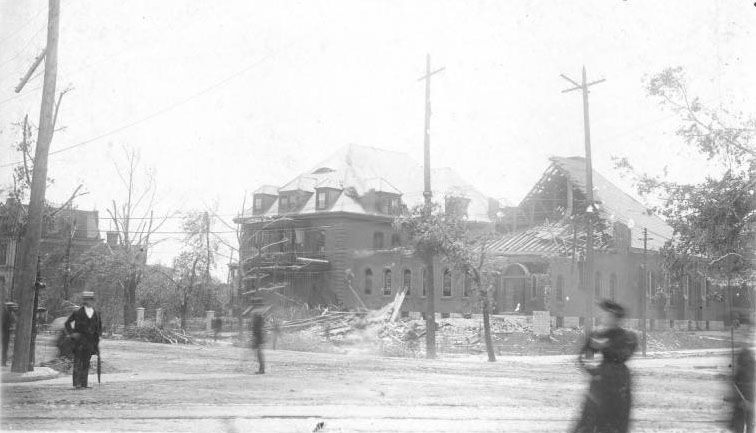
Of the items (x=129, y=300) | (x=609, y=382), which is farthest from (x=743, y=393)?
(x=129, y=300)

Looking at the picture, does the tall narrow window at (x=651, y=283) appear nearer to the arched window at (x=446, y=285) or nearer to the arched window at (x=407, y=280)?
the arched window at (x=446, y=285)

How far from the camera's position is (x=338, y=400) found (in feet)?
37.8

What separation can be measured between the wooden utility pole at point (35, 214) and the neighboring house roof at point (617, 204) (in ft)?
96.1

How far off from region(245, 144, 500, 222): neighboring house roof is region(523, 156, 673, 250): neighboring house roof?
721 cm

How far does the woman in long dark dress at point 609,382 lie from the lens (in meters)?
7.45

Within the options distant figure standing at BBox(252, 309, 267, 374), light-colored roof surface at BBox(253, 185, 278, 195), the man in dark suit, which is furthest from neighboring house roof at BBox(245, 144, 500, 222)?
the man in dark suit

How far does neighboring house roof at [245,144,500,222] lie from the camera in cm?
4856

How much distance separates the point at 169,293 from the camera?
4519cm

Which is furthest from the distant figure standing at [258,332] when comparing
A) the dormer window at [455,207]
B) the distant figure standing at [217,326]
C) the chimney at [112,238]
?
the chimney at [112,238]

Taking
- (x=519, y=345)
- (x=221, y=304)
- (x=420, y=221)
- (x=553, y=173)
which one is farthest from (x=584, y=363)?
(x=221, y=304)

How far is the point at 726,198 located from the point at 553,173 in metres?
25.4

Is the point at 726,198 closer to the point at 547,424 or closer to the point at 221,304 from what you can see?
the point at 547,424

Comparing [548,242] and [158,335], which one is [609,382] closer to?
[158,335]

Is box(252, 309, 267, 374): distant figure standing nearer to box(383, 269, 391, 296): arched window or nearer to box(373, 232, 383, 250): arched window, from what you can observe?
box(383, 269, 391, 296): arched window
